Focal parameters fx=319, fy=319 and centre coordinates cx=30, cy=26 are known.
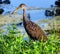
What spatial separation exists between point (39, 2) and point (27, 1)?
0.70 meters

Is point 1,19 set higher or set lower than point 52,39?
lower

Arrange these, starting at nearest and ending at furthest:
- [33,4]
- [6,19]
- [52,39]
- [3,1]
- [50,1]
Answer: [52,39] < [6,19] < [33,4] < [50,1] < [3,1]

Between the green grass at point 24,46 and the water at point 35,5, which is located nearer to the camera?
the green grass at point 24,46

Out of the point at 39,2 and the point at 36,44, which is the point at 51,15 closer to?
the point at 39,2

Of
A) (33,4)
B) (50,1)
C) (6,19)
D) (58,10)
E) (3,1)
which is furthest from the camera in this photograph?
(3,1)

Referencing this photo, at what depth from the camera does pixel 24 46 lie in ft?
16.9

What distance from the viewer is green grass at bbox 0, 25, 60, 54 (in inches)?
185

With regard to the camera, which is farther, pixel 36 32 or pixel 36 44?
pixel 36 32

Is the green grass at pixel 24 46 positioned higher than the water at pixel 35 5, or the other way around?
the green grass at pixel 24 46

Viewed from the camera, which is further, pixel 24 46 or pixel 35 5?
pixel 35 5

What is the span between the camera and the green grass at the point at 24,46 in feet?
15.4

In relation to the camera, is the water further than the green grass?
Yes

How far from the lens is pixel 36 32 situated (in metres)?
7.16

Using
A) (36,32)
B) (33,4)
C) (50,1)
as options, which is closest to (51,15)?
(33,4)
